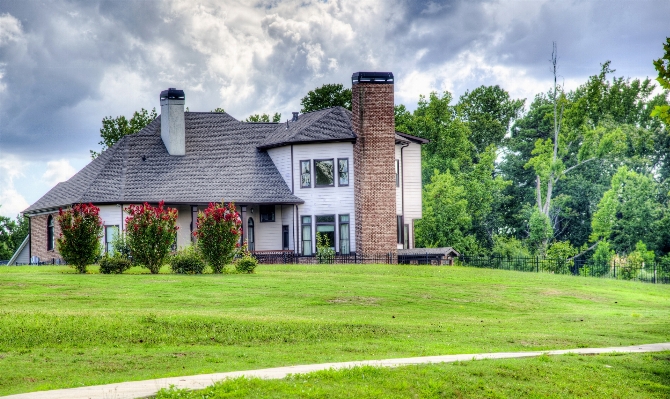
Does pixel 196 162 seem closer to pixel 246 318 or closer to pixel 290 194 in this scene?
pixel 290 194

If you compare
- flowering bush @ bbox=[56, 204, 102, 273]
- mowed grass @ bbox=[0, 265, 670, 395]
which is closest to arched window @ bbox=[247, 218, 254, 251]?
mowed grass @ bbox=[0, 265, 670, 395]

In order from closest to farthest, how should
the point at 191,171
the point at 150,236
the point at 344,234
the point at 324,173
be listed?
the point at 150,236, the point at 344,234, the point at 324,173, the point at 191,171

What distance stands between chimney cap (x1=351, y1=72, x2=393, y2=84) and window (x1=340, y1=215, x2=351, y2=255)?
6901 millimetres

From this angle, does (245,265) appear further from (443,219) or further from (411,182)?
(443,219)

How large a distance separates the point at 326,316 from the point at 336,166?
2150cm

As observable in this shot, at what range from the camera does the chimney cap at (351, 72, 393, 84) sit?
4222cm

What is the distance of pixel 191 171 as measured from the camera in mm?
45750

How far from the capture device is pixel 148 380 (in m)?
13.2

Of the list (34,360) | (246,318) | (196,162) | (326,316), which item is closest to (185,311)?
(246,318)

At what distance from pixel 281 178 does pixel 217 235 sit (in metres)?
14.5

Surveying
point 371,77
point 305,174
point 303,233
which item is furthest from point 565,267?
point 371,77

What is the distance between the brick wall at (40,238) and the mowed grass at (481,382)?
112ft

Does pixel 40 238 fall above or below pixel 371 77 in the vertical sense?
below

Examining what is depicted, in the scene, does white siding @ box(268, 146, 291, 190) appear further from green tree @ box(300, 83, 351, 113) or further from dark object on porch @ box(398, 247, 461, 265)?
green tree @ box(300, 83, 351, 113)
